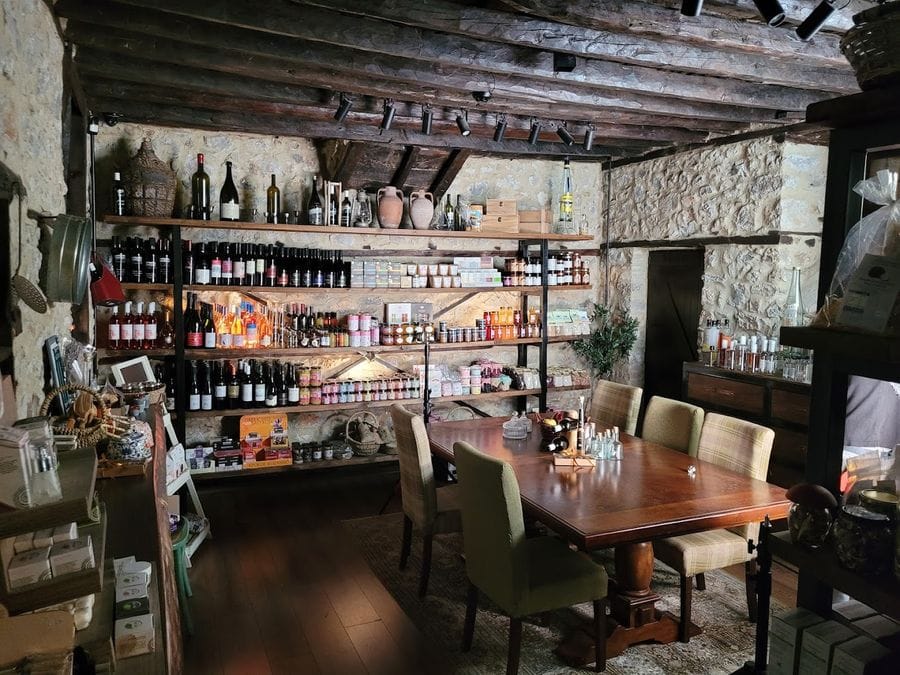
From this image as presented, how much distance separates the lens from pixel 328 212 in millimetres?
5148

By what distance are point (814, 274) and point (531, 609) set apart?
3.62 m

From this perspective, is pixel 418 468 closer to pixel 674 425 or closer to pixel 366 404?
A: pixel 674 425

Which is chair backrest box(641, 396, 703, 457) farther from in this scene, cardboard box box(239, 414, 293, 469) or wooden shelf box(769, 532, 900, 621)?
cardboard box box(239, 414, 293, 469)

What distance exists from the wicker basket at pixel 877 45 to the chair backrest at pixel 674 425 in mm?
2674

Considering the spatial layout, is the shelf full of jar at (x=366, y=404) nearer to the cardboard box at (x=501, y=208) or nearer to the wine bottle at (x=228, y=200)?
the wine bottle at (x=228, y=200)

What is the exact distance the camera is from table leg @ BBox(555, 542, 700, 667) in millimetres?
2852

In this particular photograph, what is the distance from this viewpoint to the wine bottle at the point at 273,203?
5043mm

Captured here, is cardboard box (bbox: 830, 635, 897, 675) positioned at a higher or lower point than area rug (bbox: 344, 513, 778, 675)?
higher

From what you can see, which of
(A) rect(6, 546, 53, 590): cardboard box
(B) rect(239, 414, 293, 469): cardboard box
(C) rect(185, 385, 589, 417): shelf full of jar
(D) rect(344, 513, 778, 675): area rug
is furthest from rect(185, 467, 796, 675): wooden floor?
(A) rect(6, 546, 53, 590): cardboard box

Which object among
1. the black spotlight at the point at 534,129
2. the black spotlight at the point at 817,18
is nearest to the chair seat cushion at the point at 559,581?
the black spotlight at the point at 817,18

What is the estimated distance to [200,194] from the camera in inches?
193

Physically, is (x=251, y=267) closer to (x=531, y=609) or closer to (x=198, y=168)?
(x=198, y=168)

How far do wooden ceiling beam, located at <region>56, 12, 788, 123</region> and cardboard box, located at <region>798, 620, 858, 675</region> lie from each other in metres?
3.17

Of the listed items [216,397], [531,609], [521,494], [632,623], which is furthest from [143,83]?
[632,623]
